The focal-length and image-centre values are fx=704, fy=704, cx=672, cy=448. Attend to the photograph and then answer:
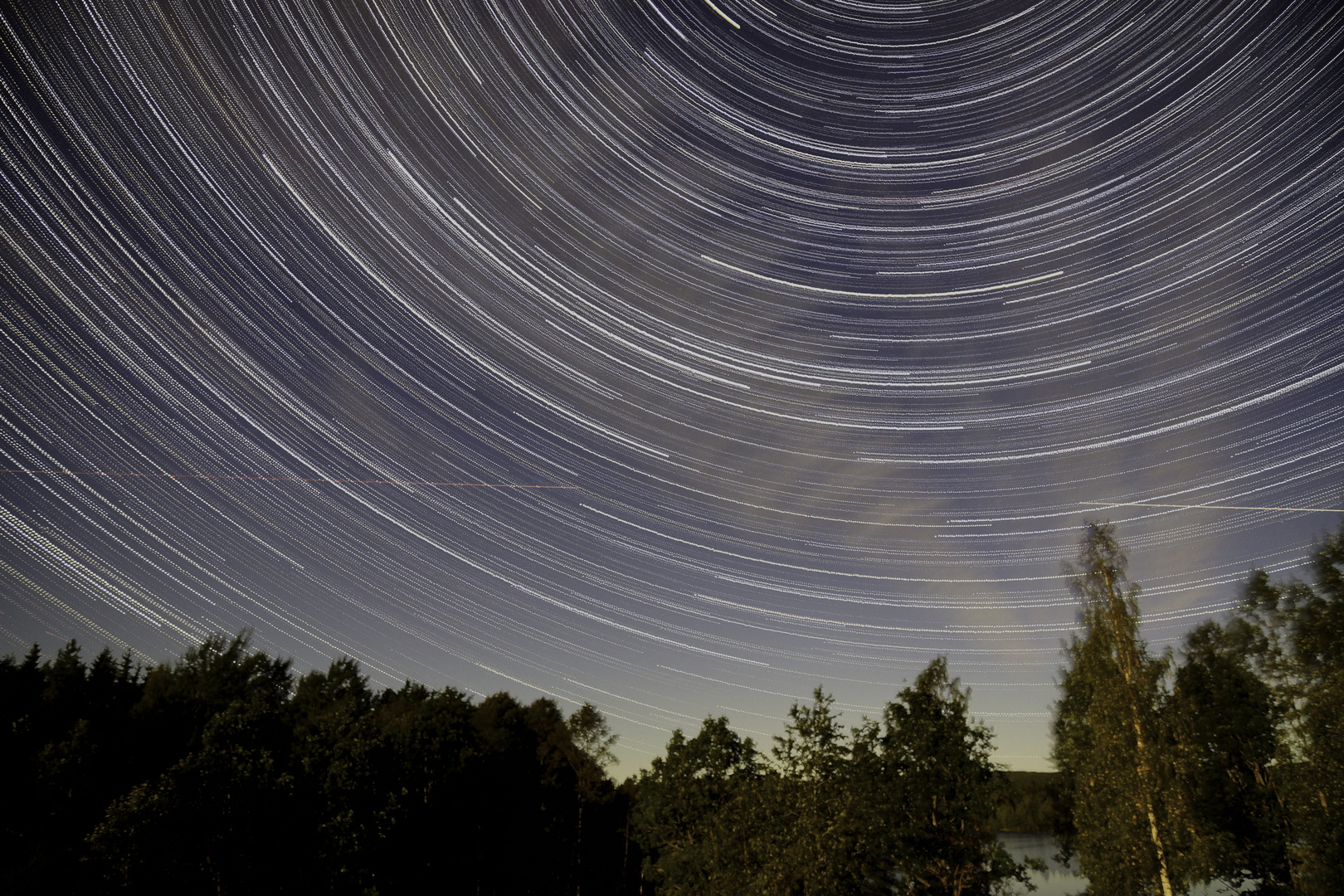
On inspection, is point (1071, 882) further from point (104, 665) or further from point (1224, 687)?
point (104, 665)

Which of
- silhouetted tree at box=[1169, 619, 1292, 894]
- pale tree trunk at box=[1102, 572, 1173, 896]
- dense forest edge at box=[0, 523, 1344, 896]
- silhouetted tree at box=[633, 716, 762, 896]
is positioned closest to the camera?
dense forest edge at box=[0, 523, 1344, 896]

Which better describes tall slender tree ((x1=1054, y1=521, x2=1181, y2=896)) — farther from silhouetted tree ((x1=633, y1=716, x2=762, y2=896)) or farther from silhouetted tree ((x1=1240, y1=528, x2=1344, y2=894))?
silhouetted tree ((x1=633, y1=716, x2=762, y2=896))

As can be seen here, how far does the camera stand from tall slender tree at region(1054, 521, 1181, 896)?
24156mm

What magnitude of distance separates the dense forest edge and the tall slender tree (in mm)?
75

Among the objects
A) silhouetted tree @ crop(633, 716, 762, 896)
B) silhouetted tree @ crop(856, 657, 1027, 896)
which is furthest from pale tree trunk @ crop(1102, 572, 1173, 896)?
silhouetted tree @ crop(633, 716, 762, 896)

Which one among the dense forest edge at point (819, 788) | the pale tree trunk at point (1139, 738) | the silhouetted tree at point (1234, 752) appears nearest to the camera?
the dense forest edge at point (819, 788)

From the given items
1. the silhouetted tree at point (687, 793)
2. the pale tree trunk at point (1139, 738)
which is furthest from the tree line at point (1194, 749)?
the silhouetted tree at point (687, 793)

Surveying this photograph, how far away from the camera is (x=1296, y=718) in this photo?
22.6 metres

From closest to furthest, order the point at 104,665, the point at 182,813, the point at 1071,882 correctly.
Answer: the point at 182,813 < the point at 104,665 < the point at 1071,882

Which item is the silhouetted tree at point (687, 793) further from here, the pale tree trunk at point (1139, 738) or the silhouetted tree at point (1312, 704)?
the silhouetted tree at point (1312, 704)

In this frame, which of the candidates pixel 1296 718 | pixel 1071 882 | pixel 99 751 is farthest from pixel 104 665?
pixel 1071 882

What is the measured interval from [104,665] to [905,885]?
122 feet

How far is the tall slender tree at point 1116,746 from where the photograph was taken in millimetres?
24156

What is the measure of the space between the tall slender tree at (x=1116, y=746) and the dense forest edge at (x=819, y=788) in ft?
0.25
